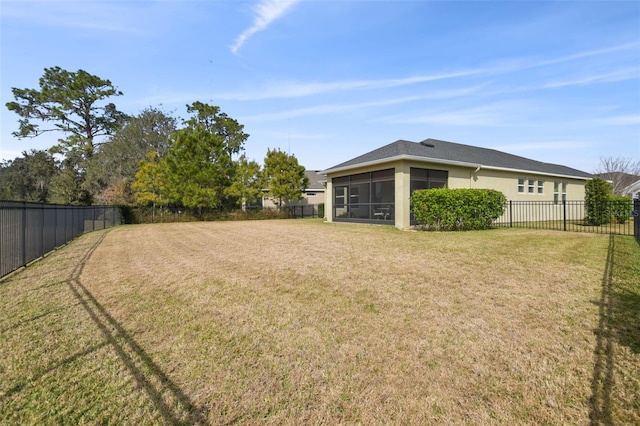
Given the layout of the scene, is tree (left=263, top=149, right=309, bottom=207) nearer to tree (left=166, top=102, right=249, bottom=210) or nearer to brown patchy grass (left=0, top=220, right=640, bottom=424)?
tree (left=166, top=102, right=249, bottom=210)

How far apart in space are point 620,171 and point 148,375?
135 feet

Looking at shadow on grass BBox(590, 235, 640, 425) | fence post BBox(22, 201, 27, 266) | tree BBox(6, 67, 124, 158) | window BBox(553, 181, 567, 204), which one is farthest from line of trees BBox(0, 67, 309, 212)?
shadow on grass BBox(590, 235, 640, 425)

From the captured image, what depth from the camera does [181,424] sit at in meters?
1.88

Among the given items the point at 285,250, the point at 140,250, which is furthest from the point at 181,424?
the point at 140,250

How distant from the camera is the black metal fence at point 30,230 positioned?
19.4ft

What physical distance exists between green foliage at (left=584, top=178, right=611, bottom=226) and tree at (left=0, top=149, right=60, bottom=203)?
163 feet

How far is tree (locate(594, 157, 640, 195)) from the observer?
95.3 ft

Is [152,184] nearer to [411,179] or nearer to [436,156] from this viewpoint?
[411,179]

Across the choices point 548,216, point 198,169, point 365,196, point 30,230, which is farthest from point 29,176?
point 548,216

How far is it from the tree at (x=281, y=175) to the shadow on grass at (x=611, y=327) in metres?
22.6

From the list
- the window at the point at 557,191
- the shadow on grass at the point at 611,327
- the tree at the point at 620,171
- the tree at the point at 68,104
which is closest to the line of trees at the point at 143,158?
the tree at the point at 68,104

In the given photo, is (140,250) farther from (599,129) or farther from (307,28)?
(599,129)

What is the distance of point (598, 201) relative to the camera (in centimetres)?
1377

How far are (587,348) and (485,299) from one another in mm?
1317
